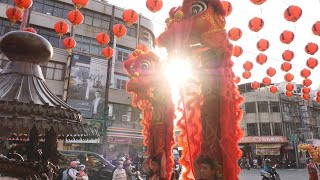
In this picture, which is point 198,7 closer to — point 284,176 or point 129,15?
point 129,15

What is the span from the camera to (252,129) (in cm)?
3706

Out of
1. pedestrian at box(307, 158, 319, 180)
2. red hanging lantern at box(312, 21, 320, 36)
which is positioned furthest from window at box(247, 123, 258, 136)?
red hanging lantern at box(312, 21, 320, 36)

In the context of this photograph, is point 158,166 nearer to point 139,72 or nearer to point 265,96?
point 139,72

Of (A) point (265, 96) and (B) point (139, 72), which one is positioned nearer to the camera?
(B) point (139, 72)

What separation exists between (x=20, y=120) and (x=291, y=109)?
1607 inches

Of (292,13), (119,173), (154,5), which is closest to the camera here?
(154,5)

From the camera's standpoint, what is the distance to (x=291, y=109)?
38219 mm

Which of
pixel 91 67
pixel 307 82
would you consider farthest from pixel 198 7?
pixel 91 67

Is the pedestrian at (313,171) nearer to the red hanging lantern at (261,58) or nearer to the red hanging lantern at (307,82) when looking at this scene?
the red hanging lantern at (307,82)

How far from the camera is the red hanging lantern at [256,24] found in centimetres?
900

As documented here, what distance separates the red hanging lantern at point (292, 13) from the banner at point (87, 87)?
62.9 feet

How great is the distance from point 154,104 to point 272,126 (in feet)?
115

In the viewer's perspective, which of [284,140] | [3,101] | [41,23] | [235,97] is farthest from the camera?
[284,140]

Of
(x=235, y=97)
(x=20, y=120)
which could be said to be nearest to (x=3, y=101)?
(x=20, y=120)
